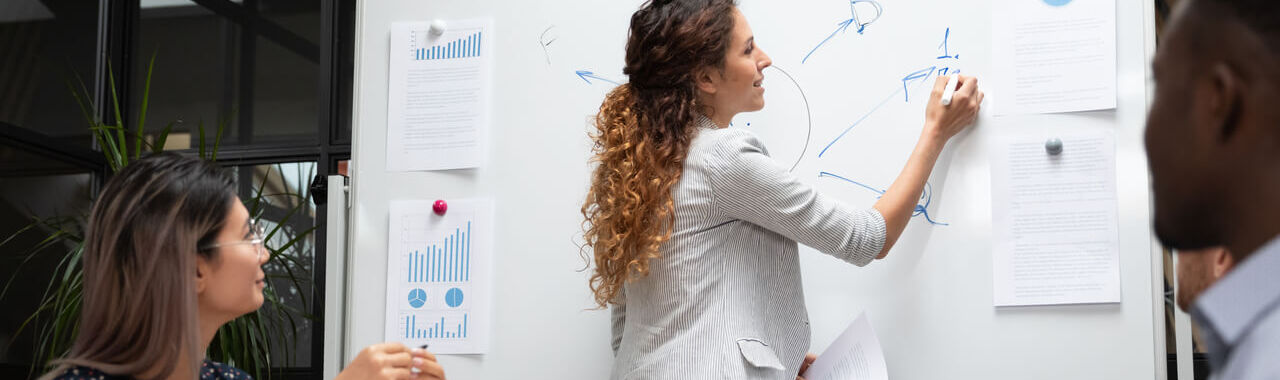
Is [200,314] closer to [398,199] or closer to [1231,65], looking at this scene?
[398,199]

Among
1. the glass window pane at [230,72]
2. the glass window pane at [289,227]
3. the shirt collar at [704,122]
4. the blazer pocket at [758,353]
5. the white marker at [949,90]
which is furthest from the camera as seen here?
the glass window pane at [230,72]

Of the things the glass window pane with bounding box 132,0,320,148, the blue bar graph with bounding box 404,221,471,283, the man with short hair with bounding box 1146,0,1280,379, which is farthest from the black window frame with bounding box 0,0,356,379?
the man with short hair with bounding box 1146,0,1280,379

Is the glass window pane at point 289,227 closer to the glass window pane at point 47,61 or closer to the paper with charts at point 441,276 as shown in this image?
the glass window pane at point 47,61

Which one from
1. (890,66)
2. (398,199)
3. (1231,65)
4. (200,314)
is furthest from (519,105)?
(1231,65)

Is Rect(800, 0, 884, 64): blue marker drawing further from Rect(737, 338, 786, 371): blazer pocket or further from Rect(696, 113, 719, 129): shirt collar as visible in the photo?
Rect(737, 338, 786, 371): blazer pocket

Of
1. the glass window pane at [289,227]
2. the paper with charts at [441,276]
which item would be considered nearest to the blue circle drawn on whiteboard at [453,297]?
the paper with charts at [441,276]

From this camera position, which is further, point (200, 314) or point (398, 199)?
point (398, 199)

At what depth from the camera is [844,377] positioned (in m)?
2.14

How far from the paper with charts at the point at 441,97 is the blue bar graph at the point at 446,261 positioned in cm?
15

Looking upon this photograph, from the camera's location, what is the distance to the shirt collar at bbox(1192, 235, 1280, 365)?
2.74 feet

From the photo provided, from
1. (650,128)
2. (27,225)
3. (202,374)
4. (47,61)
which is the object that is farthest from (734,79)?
(47,61)

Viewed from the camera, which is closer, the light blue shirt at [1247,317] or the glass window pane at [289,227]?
the light blue shirt at [1247,317]

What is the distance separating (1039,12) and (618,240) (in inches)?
34.9

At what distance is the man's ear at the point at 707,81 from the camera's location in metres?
2.10
